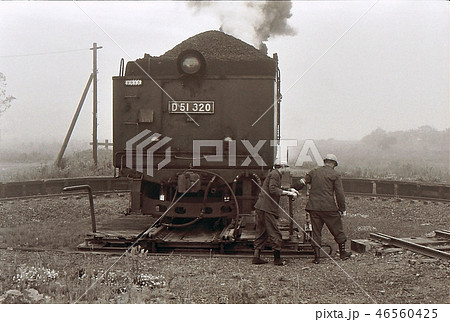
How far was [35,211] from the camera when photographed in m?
11.9

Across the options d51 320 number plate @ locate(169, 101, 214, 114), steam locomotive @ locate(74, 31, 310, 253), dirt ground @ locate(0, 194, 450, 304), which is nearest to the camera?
dirt ground @ locate(0, 194, 450, 304)

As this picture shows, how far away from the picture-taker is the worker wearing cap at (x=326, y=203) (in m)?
7.21

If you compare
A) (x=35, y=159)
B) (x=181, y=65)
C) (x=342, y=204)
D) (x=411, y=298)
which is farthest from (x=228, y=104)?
(x=35, y=159)

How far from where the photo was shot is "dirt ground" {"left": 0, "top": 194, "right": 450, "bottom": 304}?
5.05m

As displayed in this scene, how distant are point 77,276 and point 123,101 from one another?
368 centimetres

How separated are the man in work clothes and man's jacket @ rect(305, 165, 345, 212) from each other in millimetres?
348

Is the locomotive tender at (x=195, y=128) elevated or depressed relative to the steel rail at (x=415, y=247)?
elevated

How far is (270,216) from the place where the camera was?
23.2 ft

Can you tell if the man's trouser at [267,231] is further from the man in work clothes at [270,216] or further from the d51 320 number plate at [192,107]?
the d51 320 number plate at [192,107]

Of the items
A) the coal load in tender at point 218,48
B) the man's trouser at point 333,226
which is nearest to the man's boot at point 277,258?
the man's trouser at point 333,226

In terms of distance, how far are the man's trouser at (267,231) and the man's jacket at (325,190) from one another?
0.67 metres

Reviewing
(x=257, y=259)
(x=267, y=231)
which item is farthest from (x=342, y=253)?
(x=257, y=259)

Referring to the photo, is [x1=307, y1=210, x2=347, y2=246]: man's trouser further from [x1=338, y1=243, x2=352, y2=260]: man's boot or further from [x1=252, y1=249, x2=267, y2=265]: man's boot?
[x1=252, y1=249, x2=267, y2=265]: man's boot

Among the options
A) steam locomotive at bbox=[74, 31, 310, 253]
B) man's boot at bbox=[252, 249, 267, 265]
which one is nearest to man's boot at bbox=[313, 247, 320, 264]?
man's boot at bbox=[252, 249, 267, 265]
